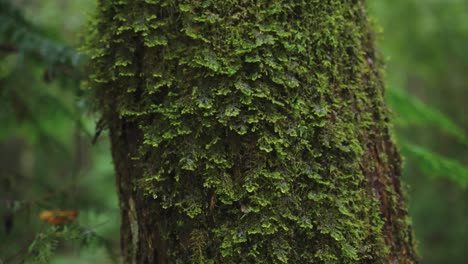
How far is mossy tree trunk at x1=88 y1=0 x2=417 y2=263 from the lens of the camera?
4.88 feet

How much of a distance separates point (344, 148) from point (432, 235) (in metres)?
9.57

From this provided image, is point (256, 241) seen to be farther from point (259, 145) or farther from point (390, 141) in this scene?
point (390, 141)

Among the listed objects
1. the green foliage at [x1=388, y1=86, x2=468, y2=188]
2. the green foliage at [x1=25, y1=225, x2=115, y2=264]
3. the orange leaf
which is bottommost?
the green foliage at [x1=25, y1=225, x2=115, y2=264]

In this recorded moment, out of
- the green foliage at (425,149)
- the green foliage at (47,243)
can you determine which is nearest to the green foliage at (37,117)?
the green foliage at (47,243)

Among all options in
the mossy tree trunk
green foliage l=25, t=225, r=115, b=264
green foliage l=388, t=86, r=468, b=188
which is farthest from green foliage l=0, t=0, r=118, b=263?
green foliage l=388, t=86, r=468, b=188

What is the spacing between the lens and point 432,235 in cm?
1001

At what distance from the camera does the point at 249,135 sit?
4.94ft

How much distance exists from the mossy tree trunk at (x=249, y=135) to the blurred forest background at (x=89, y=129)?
1.39 feet

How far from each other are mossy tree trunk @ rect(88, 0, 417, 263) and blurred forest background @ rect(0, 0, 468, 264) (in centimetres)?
43

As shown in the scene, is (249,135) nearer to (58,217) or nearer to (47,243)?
(47,243)

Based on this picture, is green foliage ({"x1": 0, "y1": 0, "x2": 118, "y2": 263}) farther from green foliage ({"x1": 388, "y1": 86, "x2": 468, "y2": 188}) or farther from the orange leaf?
→ green foliage ({"x1": 388, "y1": 86, "x2": 468, "y2": 188})

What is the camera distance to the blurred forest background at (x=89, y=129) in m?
2.59

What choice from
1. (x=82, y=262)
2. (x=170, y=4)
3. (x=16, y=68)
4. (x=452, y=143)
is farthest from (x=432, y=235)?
(x=170, y=4)

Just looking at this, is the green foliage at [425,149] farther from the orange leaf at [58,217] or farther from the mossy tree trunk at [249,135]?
the orange leaf at [58,217]
